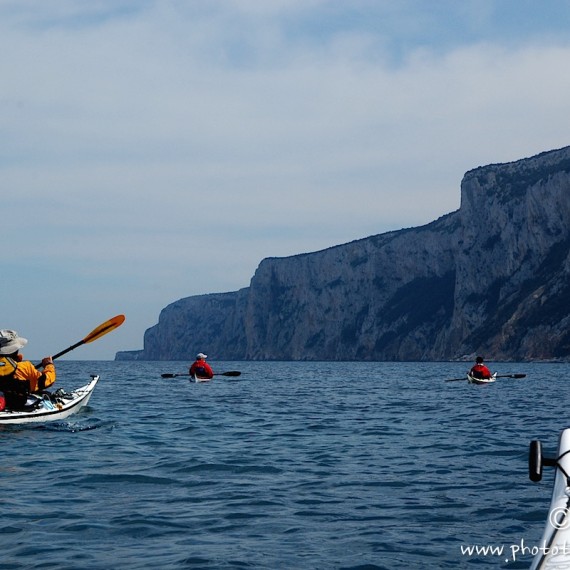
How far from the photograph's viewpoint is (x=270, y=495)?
983 centimetres

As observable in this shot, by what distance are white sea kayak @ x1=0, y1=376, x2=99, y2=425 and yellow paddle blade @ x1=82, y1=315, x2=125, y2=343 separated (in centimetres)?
159

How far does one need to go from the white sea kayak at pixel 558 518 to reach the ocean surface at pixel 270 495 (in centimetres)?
130

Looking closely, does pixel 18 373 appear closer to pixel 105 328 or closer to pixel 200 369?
pixel 105 328

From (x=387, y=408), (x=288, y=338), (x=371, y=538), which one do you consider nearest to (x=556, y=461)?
(x=371, y=538)

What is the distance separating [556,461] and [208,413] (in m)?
16.8

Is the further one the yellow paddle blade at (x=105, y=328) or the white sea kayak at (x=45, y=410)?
the yellow paddle blade at (x=105, y=328)

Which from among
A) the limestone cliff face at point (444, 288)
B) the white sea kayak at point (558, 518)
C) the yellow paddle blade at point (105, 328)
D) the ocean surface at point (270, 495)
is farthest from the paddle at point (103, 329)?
the limestone cliff face at point (444, 288)

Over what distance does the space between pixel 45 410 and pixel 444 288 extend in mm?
133716

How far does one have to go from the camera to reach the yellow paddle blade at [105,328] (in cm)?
2059

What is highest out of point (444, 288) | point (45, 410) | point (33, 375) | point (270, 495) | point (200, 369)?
point (444, 288)

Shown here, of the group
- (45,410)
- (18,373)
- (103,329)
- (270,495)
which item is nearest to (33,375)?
(18,373)

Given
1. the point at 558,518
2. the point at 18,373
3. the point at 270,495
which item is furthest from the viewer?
the point at 18,373

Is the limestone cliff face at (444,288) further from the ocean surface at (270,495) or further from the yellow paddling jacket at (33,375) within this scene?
the yellow paddling jacket at (33,375)

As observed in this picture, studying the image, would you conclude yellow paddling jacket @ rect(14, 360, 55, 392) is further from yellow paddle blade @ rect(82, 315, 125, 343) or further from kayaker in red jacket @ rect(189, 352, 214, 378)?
kayaker in red jacket @ rect(189, 352, 214, 378)
